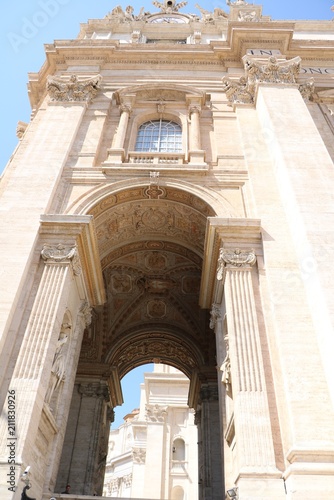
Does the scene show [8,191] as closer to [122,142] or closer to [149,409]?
[122,142]

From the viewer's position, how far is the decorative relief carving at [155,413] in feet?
101

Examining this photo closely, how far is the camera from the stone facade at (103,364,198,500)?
28281 millimetres

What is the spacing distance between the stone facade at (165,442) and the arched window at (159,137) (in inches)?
858

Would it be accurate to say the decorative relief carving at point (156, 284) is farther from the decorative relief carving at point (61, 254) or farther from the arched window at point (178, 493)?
the arched window at point (178, 493)

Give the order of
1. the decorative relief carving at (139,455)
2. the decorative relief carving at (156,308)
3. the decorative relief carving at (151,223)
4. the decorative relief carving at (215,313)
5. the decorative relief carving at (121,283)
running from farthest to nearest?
the decorative relief carving at (139,455) < the decorative relief carving at (156,308) < the decorative relief carving at (121,283) < the decorative relief carving at (151,223) < the decorative relief carving at (215,313)

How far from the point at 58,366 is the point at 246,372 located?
4.22 m

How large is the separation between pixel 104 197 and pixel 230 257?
411 cm

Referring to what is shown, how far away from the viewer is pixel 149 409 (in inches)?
1216

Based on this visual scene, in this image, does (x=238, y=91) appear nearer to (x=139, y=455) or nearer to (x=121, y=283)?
(x=121, y=283)

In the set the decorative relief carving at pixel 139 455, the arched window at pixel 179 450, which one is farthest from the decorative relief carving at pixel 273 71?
the decorative relief carving at pixel 139 455

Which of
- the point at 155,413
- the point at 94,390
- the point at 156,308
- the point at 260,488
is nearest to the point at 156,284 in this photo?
the point at 156,308

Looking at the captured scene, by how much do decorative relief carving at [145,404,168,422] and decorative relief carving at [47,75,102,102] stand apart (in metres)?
22.8

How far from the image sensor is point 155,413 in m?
30.9

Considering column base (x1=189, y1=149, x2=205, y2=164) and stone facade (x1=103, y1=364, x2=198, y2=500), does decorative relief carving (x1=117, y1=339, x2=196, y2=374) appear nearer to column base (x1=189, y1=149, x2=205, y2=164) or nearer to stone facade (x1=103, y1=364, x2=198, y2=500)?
column base (x1=189, y1=149, x2=205, y2=164)
